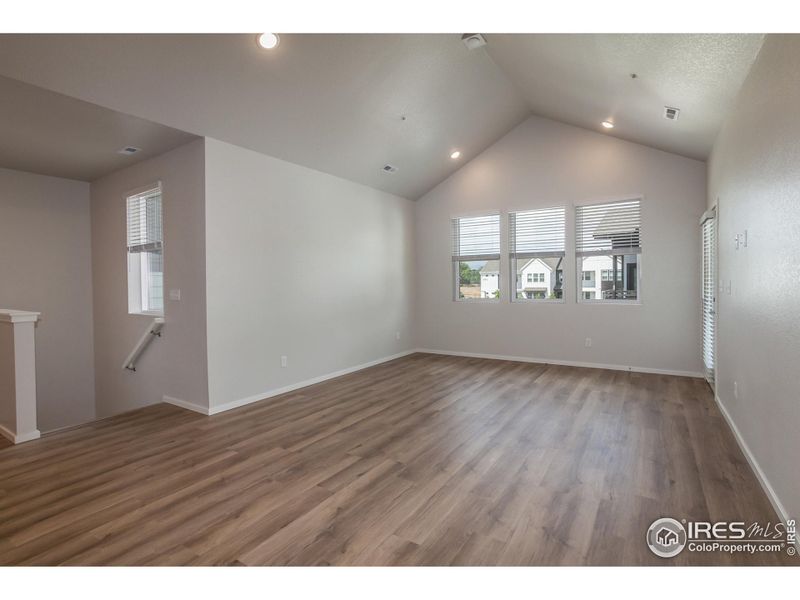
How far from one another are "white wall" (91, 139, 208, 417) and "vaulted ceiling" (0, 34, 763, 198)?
785 mm

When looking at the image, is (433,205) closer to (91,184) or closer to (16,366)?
(91,184)

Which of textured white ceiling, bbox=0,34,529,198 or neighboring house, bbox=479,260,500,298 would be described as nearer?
textured white ceiling, bbox=0,34,529,198

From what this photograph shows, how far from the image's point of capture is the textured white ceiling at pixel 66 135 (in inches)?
129

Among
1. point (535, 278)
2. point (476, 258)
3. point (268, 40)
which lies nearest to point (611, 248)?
point (535, 278)

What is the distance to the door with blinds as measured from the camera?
4281mm

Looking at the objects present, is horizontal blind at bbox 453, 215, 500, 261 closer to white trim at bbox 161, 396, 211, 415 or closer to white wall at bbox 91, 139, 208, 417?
white wall at bbox 91, 139, 208, 417

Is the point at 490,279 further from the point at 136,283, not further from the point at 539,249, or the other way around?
the point at 136,283

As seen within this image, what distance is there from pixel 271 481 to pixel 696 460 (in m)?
2.95

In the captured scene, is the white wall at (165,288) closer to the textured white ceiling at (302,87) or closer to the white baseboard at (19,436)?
the textured white ceiling at (302,87)

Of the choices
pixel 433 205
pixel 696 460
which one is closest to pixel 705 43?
pixel 696 460

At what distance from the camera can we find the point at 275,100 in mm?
3885

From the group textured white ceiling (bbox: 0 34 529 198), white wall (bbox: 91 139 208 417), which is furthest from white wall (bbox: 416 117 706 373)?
white wall (bbox: 91 139 208 417)

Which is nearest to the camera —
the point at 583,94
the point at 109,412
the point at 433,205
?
the point at 583,94

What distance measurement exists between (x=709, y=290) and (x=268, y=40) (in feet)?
16.6
